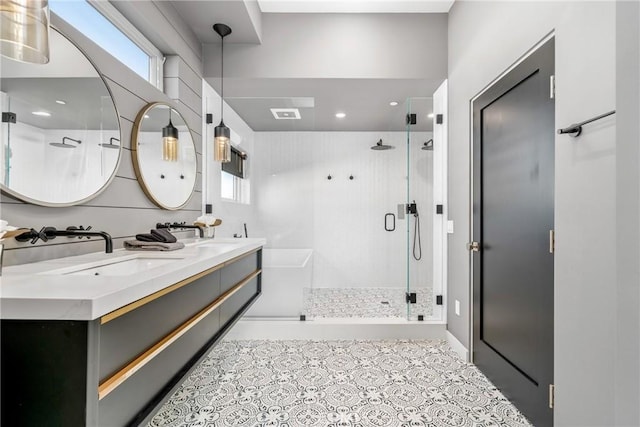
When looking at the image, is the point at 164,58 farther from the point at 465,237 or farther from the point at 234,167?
the point at 465,237

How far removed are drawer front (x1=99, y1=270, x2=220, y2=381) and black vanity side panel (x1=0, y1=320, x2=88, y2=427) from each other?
6 cm

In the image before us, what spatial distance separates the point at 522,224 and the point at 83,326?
6.63ft

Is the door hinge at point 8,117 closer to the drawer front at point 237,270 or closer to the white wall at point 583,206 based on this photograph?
the drawer front at point 237,270

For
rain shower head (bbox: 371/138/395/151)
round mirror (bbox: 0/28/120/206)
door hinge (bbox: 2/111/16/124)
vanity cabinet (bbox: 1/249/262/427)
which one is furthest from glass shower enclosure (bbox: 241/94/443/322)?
door hinge (bbox: 2/111/16/124)

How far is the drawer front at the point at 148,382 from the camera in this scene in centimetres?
86

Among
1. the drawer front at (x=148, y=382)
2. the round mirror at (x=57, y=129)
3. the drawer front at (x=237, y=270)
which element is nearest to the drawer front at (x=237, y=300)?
the drawer front at (x=237, y=270)

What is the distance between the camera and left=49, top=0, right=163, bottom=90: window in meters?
1.56

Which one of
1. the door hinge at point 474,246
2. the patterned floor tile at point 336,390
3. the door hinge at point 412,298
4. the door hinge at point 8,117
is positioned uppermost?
the door hinge at point 8,117

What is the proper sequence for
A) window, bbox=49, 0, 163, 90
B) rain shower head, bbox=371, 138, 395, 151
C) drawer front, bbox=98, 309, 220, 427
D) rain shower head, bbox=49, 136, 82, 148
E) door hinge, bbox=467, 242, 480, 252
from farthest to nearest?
rain shower head, bbox=371, 138, 395, 151
door hinge, bbox=467, 242, 480, 252
window, bbox=49, 0, 163, 90
rain shower head, bbox=49, 136, 82, 148
drawer front, bbox=98, 309, 220, 427

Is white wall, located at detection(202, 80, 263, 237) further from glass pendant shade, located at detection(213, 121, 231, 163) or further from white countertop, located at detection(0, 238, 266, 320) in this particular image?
white countertop, located at detection(0, 238, 266, 320)

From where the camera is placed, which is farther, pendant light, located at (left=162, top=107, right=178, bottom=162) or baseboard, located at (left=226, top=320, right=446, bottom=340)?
baseboard, located at (left=226, top=320, right=446, bottom=340)

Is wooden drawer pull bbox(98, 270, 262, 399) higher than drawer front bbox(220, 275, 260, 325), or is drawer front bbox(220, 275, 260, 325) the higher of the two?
wooden drawer pull bbox(98, 270, 262, 399)

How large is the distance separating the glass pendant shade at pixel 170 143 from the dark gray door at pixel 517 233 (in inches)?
86.7

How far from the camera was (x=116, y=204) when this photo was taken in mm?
1740
